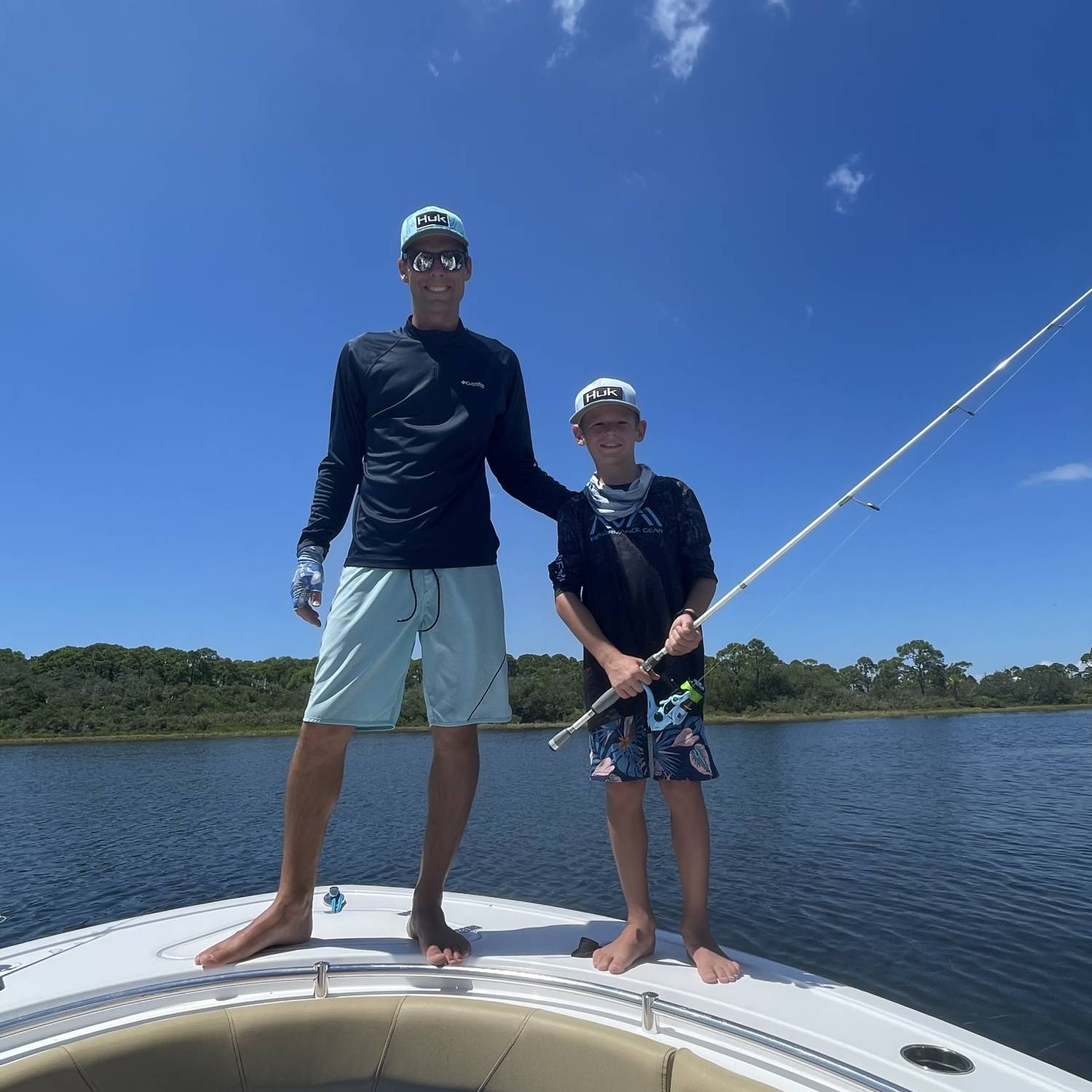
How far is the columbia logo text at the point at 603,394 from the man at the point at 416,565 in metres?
0.42

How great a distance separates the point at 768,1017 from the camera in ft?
6.15

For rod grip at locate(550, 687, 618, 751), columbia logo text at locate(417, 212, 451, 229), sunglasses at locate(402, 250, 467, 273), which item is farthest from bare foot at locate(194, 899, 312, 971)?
columbia logo text at locate(417, 212, 451, 229)

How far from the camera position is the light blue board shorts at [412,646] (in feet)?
8.96

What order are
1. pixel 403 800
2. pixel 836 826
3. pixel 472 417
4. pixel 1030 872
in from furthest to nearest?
pixel 403 800
pixel 836 826
pixel 1030 872
pixel 472 417

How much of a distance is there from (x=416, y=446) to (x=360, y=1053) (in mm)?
2055

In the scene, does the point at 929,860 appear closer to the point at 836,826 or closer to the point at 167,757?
the point at 836,826

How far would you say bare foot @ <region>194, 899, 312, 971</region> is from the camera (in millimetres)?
2316

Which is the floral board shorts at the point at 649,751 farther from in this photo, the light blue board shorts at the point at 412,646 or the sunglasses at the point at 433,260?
the sunglasses at the point at 433,260

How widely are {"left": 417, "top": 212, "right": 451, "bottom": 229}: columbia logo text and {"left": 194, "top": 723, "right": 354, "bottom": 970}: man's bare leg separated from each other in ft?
6.86

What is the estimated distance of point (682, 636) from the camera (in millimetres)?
2588

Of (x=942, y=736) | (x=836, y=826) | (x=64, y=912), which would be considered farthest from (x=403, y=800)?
(x=942, y=736)

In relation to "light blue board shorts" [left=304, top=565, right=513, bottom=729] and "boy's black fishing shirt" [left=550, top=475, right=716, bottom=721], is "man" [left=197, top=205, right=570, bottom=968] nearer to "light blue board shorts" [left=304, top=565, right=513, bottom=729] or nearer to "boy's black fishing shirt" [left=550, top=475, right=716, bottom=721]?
"light blue board shorts" [left=304, top=565, right=513, bottom=729]

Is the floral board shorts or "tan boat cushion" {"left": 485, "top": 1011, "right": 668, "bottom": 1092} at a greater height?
the floral board shorts

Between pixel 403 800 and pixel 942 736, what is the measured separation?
3914 cm
